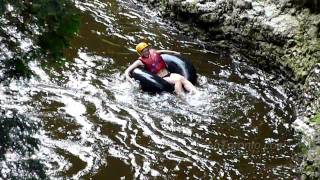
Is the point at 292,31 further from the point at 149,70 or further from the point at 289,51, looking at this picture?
the point at 149,70

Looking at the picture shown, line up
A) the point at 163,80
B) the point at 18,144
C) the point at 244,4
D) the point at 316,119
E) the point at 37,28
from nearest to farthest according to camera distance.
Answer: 1. the point at 37,28
2. the point at 18,144
3. the point at 316,119
4. the point at 163,80
5. the point at 244,4

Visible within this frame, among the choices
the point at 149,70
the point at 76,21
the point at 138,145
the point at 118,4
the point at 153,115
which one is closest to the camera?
the point at 76,21

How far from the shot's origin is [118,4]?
14164 millimetres

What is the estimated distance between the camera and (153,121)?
8328mm

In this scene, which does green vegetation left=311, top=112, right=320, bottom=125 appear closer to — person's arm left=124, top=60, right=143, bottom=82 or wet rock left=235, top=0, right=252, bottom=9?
person's arm left=124, top=60, right=143, bottom=82

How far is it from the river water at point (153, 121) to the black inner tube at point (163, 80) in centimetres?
17

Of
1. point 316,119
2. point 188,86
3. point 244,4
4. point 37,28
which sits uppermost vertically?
point 37,28

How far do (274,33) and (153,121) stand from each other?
12.6 ft

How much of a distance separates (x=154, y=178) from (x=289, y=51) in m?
4.87

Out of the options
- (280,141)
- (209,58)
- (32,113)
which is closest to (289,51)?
(209,58)

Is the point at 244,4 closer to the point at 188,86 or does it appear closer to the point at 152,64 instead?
the point at 152,64

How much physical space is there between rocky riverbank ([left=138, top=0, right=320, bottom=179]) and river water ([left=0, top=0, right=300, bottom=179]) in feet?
1.11

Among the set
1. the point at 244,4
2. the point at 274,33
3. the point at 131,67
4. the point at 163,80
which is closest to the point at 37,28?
the point at 163,80

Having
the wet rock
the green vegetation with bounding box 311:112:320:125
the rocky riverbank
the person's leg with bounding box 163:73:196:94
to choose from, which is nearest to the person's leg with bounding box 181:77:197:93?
the person's leg with bounding box 163:73:196:94
